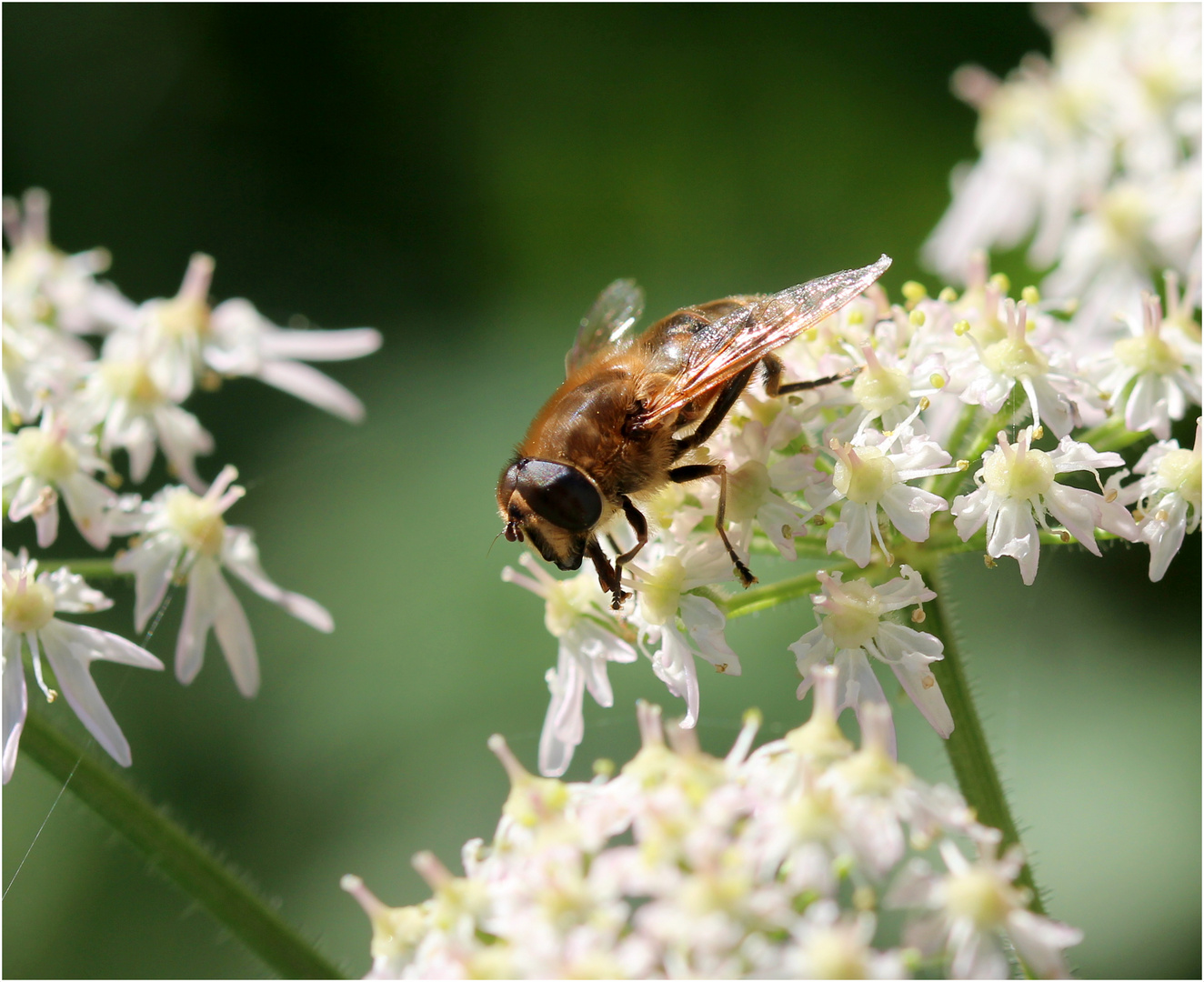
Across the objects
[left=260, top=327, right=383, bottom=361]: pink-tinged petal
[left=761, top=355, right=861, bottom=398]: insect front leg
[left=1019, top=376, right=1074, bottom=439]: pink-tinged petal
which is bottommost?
[left=1019, top=376, right=1074, bottom=439]: pink-tinged petal

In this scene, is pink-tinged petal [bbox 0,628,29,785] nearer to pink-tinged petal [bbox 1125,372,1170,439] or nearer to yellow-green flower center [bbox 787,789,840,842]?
yellow-green flower center [bbox 787,789,840,842]

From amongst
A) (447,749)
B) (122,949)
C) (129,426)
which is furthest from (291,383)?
(122,949)

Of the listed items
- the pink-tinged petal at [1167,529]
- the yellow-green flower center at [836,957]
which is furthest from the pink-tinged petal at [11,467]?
the pink-tinged petal at [1167,529]

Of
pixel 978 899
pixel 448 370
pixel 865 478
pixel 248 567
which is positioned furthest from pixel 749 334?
pixel 448 370

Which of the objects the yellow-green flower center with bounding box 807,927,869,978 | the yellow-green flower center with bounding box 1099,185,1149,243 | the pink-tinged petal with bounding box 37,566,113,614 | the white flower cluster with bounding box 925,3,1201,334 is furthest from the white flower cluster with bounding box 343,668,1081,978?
the yellow-green flower center with bounding box 1099,185,1149,243

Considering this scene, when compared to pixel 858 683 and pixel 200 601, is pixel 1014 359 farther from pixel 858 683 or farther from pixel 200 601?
pixel 200 601

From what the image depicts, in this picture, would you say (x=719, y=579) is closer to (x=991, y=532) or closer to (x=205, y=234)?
(x=991, y=532)

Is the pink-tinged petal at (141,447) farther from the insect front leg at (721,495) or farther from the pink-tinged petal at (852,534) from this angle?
the pink-tinged petal at (852,534)
